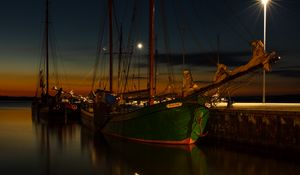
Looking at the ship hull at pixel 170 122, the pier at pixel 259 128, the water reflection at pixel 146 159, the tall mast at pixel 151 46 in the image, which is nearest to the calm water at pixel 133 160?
the water reflection at pixel 146 159

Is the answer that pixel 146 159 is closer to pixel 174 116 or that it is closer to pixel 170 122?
pixel 170 122

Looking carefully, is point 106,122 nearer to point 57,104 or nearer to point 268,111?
point 268,111

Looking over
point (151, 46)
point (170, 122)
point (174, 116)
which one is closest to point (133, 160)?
point (170, 122)

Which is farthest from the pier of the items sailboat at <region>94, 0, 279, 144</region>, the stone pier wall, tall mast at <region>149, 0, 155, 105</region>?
tall mast at <region>149, 0, 155, 105</region>

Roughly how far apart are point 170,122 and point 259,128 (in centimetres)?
541

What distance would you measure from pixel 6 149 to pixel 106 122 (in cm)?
838

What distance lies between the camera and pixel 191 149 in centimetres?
2694

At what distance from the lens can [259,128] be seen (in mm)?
25688

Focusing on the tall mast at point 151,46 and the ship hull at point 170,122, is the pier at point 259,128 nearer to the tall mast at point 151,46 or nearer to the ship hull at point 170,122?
the ship hull at point 170,122

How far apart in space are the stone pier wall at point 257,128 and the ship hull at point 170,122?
6.37ft

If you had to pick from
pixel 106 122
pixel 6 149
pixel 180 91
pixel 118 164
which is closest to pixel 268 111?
pixel 180 91

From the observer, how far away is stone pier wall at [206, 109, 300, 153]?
2316 cm

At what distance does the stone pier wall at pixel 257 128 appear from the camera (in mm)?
23156

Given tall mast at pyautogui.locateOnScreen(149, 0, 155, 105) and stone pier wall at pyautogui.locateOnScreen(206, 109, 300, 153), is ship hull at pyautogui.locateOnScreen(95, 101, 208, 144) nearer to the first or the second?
stone pier wall at pyautogui.locateOnScreen(206, 109, 300, 153)
